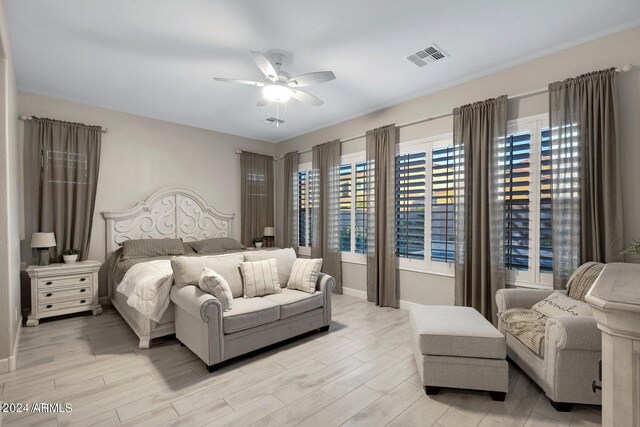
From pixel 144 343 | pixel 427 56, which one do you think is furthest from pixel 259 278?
pixel 427 56

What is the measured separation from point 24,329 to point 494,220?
17.6ft

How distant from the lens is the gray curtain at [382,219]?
164 inches

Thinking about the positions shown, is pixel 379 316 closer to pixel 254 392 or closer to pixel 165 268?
pixel 254 392

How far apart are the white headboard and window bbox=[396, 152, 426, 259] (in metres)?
3.15

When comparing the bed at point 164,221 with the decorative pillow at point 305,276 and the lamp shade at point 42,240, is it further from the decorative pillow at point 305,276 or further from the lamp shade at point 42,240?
the decorative pillow at point 305,276

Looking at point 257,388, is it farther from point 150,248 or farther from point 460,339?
point 150,248

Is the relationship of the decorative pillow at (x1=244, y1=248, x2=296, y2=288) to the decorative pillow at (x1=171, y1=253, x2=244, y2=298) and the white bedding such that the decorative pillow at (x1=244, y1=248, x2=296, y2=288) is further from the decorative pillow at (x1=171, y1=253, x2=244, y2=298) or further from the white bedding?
the white bedding

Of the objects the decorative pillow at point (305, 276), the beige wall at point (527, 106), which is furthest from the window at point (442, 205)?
the decorative pillow at point (305, 276)

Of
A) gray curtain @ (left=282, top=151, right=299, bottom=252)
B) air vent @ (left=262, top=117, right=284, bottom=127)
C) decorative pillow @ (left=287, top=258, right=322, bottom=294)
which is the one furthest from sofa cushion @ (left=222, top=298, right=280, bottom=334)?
air vent @ (left=262, top=117, right=284, bottom=127)

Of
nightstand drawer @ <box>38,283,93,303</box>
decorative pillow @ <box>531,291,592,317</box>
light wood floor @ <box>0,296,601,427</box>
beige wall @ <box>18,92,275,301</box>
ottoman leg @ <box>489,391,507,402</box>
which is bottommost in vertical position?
light wood floor @ <box>0,296,601,427</box>

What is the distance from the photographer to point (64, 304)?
12.0ft

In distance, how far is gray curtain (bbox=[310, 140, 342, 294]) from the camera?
4.96 metres

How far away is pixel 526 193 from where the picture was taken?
3.07m

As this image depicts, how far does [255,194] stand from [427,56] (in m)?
3.97
